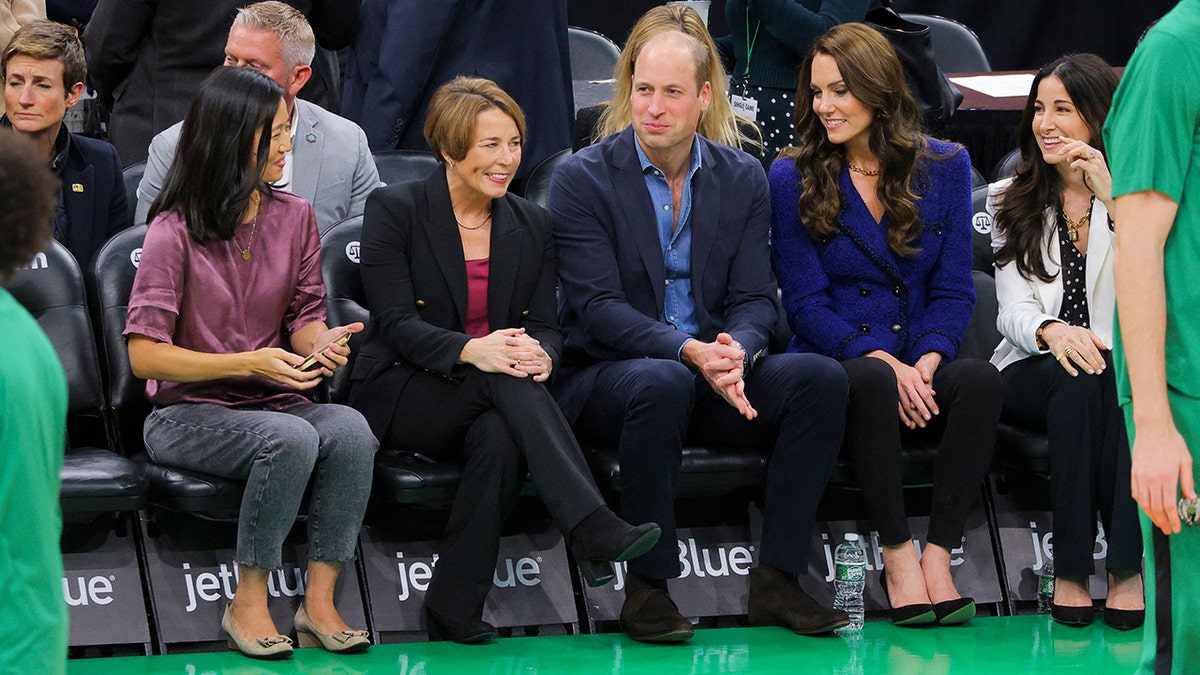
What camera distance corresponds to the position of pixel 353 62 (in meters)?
6.34

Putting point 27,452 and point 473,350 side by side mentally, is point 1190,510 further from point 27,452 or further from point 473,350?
point 473,350

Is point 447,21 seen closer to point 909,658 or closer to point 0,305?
point 909,658

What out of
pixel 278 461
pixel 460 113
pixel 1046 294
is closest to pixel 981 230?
pixel 1046 294

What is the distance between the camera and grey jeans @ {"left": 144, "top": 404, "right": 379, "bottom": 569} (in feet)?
13.3

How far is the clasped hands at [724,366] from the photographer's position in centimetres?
437

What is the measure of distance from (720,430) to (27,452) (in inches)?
105

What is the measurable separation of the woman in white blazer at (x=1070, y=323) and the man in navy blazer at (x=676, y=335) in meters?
0.68

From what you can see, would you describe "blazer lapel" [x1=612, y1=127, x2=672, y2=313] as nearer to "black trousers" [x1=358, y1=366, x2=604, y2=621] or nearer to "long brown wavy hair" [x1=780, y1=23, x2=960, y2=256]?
"long brown wavy hair" [x1=780, y1=23, x2=960, y2=256]

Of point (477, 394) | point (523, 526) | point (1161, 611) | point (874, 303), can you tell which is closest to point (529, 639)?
point (523, 526)

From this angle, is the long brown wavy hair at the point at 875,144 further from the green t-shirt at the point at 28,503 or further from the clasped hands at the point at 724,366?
the green t-shirt at the point at 28,503

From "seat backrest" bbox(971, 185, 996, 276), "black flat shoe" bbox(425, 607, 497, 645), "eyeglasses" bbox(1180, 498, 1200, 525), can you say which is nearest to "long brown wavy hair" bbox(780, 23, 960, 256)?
"seat backrest" bbox(971, 185, 996, 276)

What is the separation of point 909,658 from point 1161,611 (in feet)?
4.89

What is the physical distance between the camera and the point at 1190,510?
Answer: 2627 mm

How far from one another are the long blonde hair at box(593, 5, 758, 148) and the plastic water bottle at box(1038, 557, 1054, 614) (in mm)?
1656
